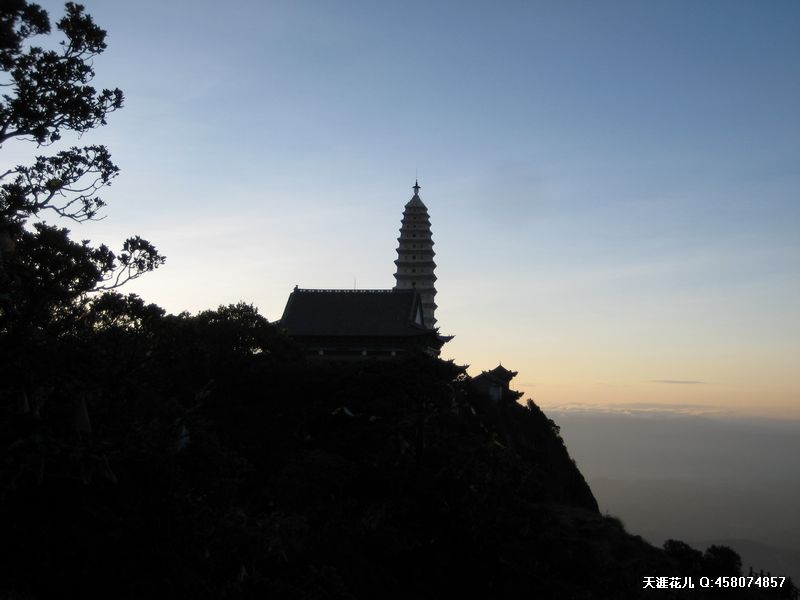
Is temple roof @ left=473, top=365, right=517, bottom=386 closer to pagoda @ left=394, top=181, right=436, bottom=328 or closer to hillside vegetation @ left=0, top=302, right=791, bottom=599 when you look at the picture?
hillside vegetation @ left=0, top=302, right=791, bottom=599

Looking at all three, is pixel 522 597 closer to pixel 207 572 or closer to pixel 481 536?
pixel 481 536

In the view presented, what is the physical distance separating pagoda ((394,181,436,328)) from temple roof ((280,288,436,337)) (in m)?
19.7

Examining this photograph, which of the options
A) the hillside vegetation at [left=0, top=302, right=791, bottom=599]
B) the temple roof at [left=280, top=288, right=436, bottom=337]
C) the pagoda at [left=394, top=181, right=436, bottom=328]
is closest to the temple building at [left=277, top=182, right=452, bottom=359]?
the temple roof at [left=280, top=288, right=436, bottom=337]

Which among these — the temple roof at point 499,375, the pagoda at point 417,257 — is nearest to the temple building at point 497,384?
the temple roof at point 499,375

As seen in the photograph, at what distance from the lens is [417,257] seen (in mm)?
63906

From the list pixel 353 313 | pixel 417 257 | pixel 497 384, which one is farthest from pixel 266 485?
pixel 417 257

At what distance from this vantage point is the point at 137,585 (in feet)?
35.7

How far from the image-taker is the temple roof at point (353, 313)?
39.8 m

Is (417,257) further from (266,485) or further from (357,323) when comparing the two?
(266,485)

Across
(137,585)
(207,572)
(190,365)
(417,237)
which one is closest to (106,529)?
(137,585)

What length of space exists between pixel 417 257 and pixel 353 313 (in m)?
23.7

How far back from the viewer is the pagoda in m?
62.7

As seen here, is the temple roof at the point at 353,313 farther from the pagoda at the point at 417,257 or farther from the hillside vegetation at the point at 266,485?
the pagoda at the point at 417,257

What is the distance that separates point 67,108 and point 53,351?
13.5 ft
